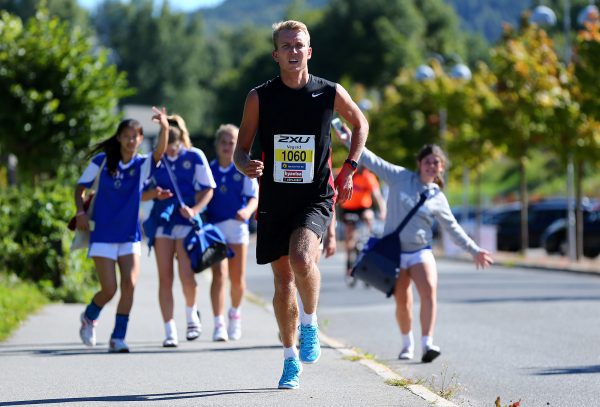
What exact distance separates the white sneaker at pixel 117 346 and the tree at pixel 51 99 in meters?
11.3

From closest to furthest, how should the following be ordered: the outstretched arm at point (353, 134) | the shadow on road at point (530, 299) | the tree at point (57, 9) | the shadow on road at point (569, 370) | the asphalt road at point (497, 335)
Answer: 1. the outstretched arm at point (353, 134)
2. the asphalt road at point (497, 335)
3. the shadow on road at point (569, 370)
4. the shadow on road at point (530, 299)
5. the tree at point (57, 9)

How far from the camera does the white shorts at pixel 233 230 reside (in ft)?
39.5

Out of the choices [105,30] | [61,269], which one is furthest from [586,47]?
[105,30]

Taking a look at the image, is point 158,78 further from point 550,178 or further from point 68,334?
point 68,334

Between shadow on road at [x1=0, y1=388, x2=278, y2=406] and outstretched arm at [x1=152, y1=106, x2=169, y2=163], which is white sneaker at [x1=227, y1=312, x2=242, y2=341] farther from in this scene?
shadow on road at [x1=0, y1=388, x2=278, y2=406]

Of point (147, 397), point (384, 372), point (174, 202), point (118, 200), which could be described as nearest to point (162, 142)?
point (118, 200)

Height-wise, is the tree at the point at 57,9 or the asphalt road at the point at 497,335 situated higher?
the tree at the point at 57,9

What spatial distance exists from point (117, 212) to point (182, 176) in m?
0.96

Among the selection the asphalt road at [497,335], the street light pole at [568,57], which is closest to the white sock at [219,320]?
the asphalt road at [497,335]

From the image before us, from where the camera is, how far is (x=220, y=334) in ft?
38.7

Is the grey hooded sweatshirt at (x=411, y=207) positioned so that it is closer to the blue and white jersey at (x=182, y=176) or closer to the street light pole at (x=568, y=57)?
the blue and white jersey at (x=182, y=176)

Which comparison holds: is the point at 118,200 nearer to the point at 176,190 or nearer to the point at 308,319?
the point at 176,190

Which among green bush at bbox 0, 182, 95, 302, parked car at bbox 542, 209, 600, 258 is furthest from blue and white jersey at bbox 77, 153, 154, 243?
parked car at bbox 542, 209, 600, 258

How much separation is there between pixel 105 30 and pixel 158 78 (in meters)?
18.2
